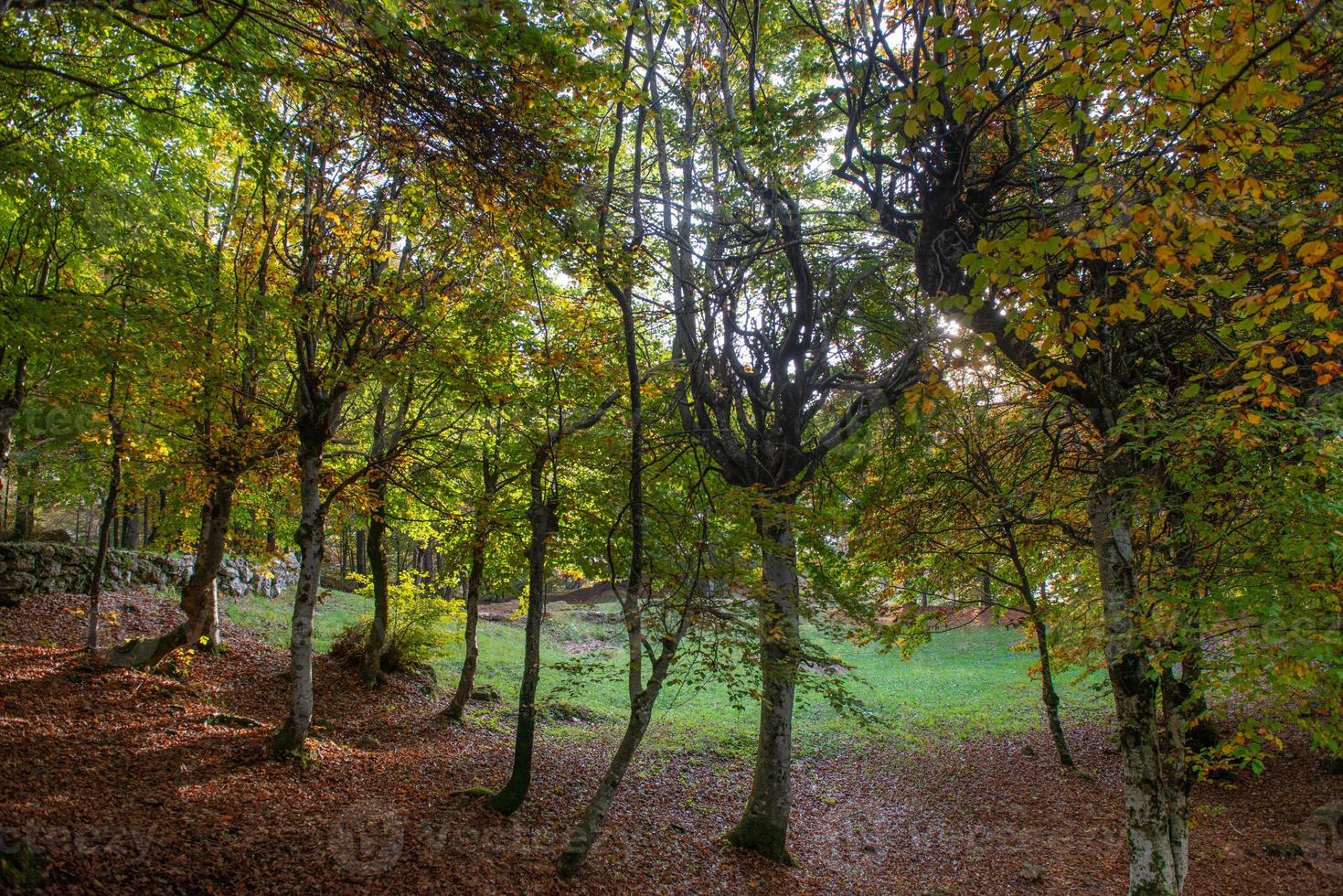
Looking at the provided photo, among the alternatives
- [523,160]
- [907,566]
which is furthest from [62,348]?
[907,566]

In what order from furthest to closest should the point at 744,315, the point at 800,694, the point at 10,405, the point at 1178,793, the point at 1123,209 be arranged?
the point at 800,694
the point at 744,315
the point at 10,405
the point at 1178,793
the point at 1123,209

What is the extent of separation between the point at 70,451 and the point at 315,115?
8355 mm

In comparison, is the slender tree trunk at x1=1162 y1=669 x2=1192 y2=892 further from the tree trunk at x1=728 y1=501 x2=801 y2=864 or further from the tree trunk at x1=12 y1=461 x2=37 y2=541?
the tree trunk at x1=12 y1=461 x2=37 y2=541

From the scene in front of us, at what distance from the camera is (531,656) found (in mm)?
7262

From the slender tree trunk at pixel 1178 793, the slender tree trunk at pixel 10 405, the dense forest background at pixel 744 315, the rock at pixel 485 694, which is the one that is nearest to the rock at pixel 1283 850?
the dense forest background at pixel 744 315

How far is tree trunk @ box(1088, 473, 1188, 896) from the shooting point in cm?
543

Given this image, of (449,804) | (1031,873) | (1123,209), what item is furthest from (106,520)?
(1031,873)

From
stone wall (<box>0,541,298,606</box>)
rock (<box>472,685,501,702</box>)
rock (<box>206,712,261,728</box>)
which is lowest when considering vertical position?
rock (<box>472,685,501,702</box>)

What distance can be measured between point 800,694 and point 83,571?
17316 mm

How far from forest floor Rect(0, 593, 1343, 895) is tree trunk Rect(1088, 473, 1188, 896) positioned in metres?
1.29

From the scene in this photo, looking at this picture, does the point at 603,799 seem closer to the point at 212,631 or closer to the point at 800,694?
the point at 212,631

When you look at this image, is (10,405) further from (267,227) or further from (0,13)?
(0,13)

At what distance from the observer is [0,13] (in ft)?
10.7

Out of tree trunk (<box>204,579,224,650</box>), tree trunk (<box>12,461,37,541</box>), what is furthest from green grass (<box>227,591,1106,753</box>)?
tree trunk (<box>12,461,37,541</box>)
